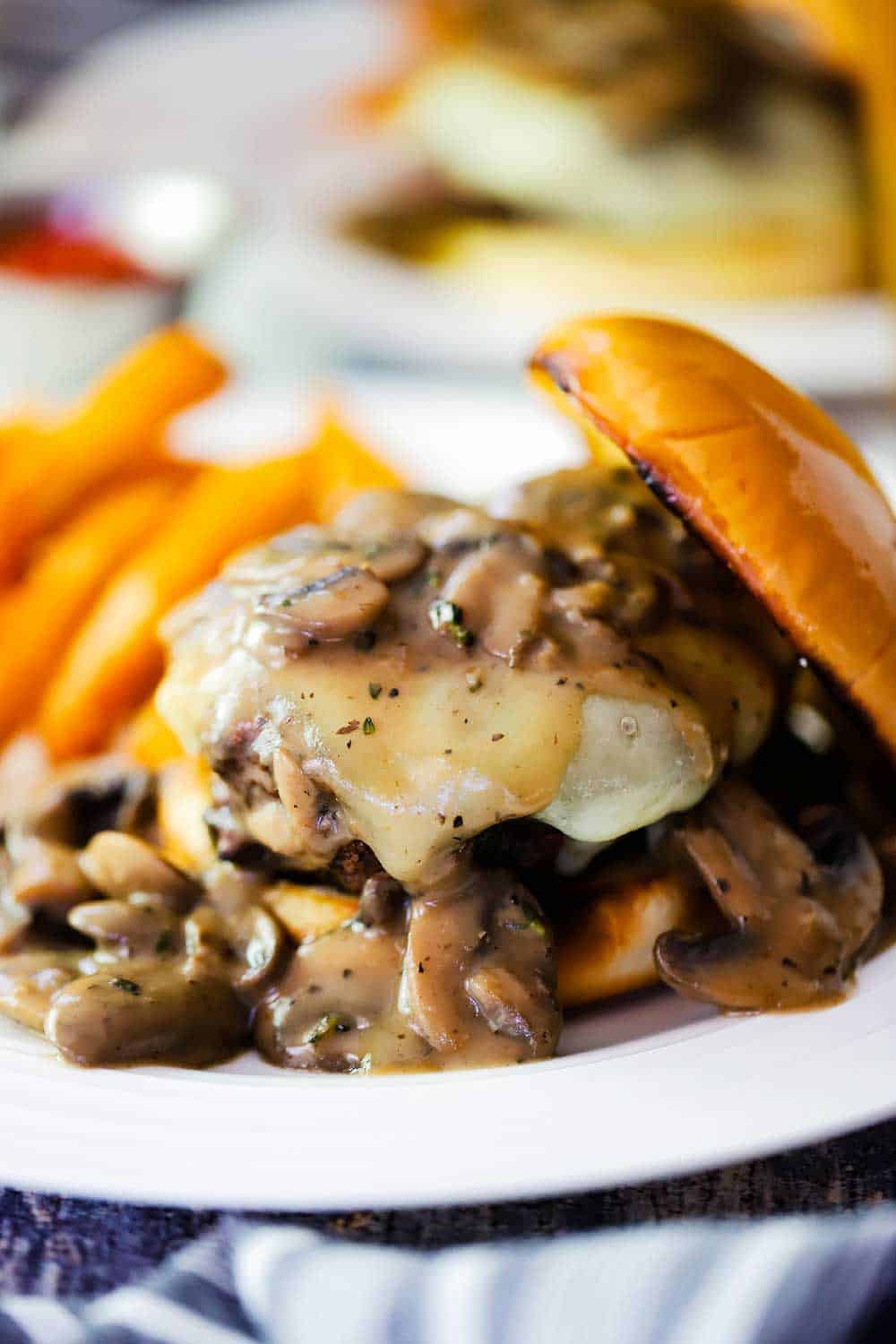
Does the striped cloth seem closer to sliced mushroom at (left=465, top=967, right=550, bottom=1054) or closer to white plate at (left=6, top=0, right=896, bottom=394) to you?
sliced mushroom at (left=465, top=967, right=550, bottom=1054)

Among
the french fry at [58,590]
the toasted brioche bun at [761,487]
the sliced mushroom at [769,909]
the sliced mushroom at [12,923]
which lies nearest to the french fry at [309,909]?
the sliced mushroom at [12,923]

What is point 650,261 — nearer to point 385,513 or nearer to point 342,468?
point 342,468

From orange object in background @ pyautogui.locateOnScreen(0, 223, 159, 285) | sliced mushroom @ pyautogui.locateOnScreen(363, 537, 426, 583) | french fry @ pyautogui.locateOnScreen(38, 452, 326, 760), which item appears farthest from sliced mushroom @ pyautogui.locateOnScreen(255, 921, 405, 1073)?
orange object in background @ pyautogui.locateOnScreen(0, 223, 159, 285)

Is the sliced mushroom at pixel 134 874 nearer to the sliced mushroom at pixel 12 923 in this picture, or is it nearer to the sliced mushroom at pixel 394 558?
the sliced mushroom at pixel 12 923

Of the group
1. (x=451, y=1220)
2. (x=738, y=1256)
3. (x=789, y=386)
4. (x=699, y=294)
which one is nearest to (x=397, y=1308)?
→ (x=451, y=1220)

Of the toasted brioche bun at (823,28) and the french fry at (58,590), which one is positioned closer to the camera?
the french fry at (58,590)

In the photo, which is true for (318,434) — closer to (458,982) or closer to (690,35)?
(458,982)

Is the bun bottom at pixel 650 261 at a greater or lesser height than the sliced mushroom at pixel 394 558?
lesser
